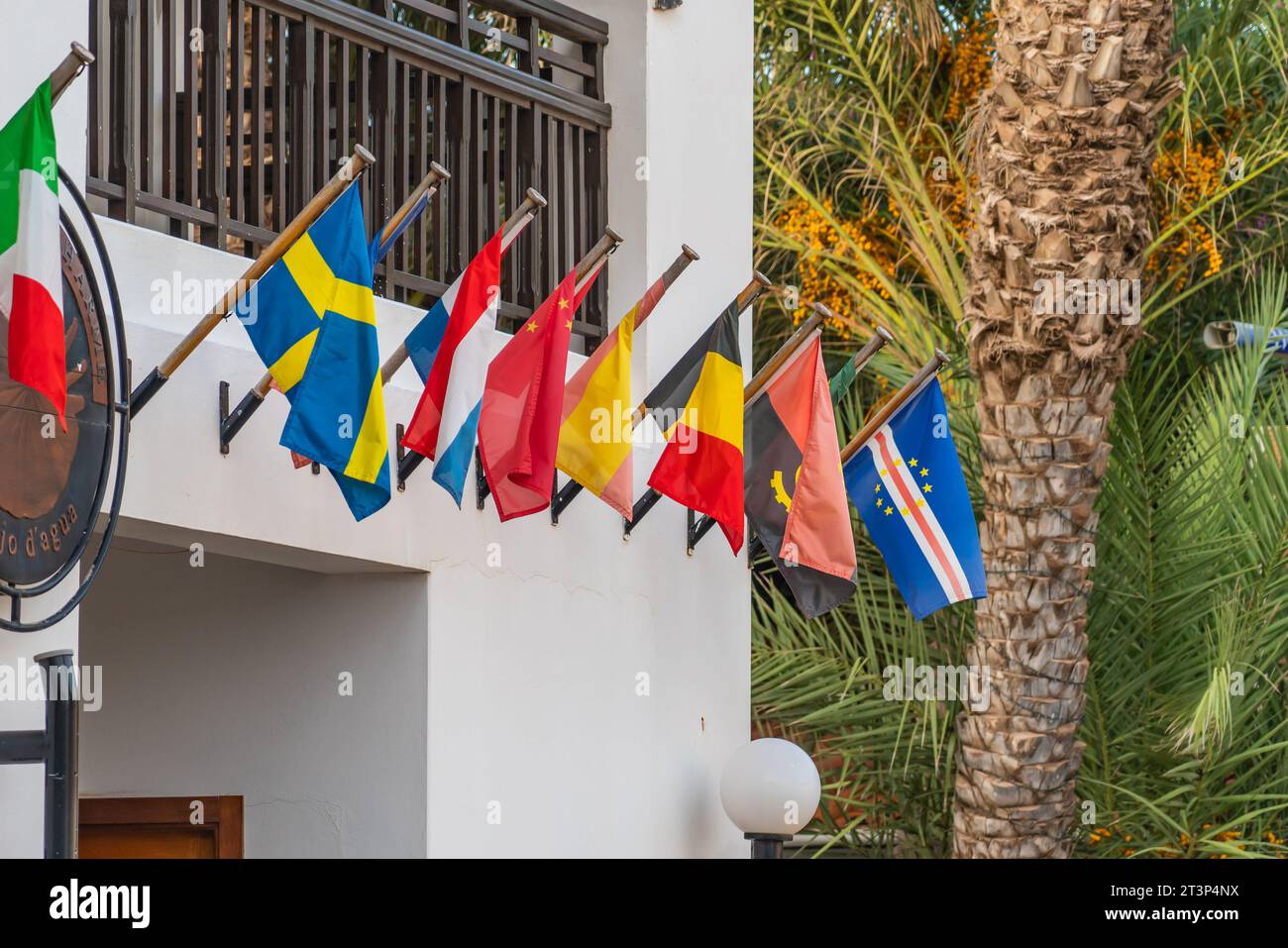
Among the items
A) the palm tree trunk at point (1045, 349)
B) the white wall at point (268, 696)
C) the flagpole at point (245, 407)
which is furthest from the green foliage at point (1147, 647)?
the flagpole at point (245, 407)

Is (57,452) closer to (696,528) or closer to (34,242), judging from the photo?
(34,242)

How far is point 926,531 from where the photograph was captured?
336 inches

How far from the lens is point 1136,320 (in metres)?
9.69

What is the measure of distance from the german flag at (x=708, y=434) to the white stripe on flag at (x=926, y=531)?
3.36 feet

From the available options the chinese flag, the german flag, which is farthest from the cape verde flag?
the chinese flag

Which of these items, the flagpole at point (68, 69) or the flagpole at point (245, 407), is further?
the flagpole at point (245, 407)

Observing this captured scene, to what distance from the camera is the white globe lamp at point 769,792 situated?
27.3 ft

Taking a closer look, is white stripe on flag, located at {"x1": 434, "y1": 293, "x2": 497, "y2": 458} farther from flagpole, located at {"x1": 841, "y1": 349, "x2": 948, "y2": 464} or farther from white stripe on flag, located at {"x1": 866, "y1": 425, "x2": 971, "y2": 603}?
white stripe on flag, located at {"x1": 866, "y1": 425, "x2": 971, "y2": 603}

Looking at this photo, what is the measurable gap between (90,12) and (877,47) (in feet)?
29.6

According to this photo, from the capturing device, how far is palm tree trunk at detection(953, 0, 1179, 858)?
31.4 ft

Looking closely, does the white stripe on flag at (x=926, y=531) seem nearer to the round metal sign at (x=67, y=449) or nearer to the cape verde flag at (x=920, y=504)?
the cape verde flag at (x=920, y=504)

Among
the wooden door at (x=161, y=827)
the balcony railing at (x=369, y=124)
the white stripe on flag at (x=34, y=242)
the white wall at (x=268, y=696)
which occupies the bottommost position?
the wooden door at (x=161, y=827)

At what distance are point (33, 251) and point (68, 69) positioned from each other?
0.56 meters

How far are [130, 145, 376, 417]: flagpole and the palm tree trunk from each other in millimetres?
4361
